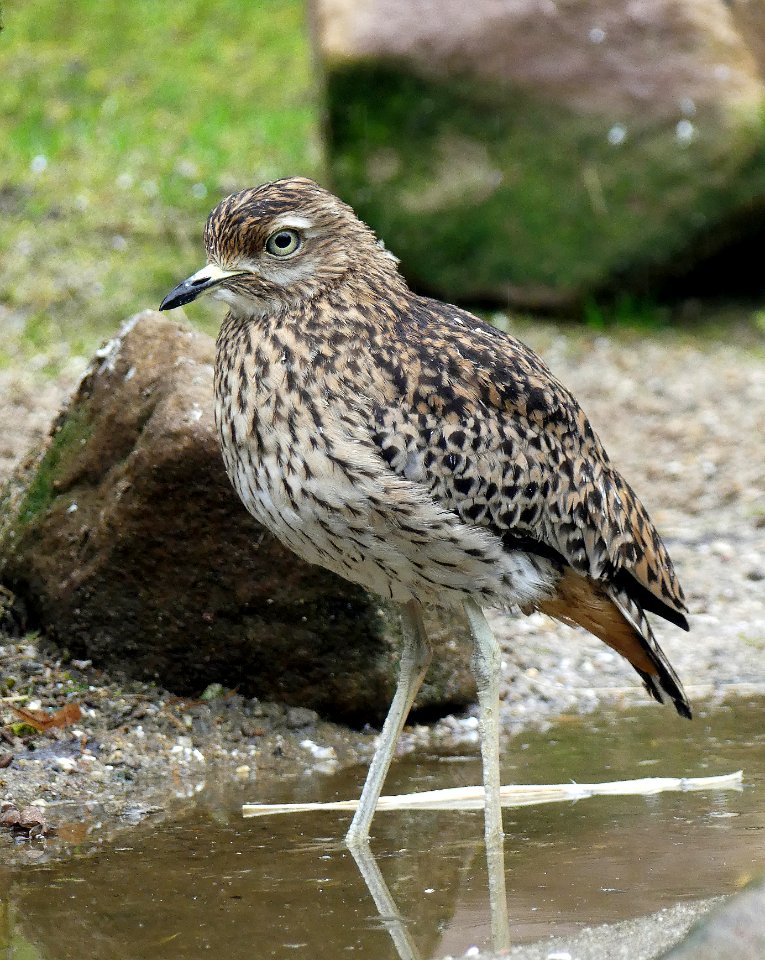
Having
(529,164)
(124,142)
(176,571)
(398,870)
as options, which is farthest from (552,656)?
(124,142)

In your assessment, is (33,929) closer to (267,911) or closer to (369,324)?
(267,911)

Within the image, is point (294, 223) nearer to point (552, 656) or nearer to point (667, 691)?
point (667, 691)

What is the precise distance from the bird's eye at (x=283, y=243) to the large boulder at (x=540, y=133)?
635 centimetres

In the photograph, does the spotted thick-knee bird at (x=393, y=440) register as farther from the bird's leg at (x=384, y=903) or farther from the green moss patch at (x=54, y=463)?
the green moss patch at (x=54, y=463)

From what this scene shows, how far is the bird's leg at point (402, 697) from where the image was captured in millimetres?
4957

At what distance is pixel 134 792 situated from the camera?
17.7 feet

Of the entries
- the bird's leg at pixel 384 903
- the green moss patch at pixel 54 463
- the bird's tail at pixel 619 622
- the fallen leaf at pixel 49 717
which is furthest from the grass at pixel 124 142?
the bird's leg at pixel 384 903

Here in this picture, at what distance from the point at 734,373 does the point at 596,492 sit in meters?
5.58

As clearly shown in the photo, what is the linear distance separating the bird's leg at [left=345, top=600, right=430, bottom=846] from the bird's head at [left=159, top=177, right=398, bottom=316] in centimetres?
121

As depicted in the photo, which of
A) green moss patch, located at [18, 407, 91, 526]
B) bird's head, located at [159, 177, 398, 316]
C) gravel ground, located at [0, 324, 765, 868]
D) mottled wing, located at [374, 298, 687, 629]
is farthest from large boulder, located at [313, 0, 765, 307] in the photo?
bird's head, located at [159, 177, 398, 316]

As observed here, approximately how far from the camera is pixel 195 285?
4.77 metres

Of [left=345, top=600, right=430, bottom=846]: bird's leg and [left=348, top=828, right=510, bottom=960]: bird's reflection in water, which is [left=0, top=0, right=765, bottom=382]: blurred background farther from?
[left=348, top=828, right=510, bottom=960]: bird's reflection in water

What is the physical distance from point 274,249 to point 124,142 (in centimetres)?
841

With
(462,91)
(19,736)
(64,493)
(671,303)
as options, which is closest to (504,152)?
(462,91)
